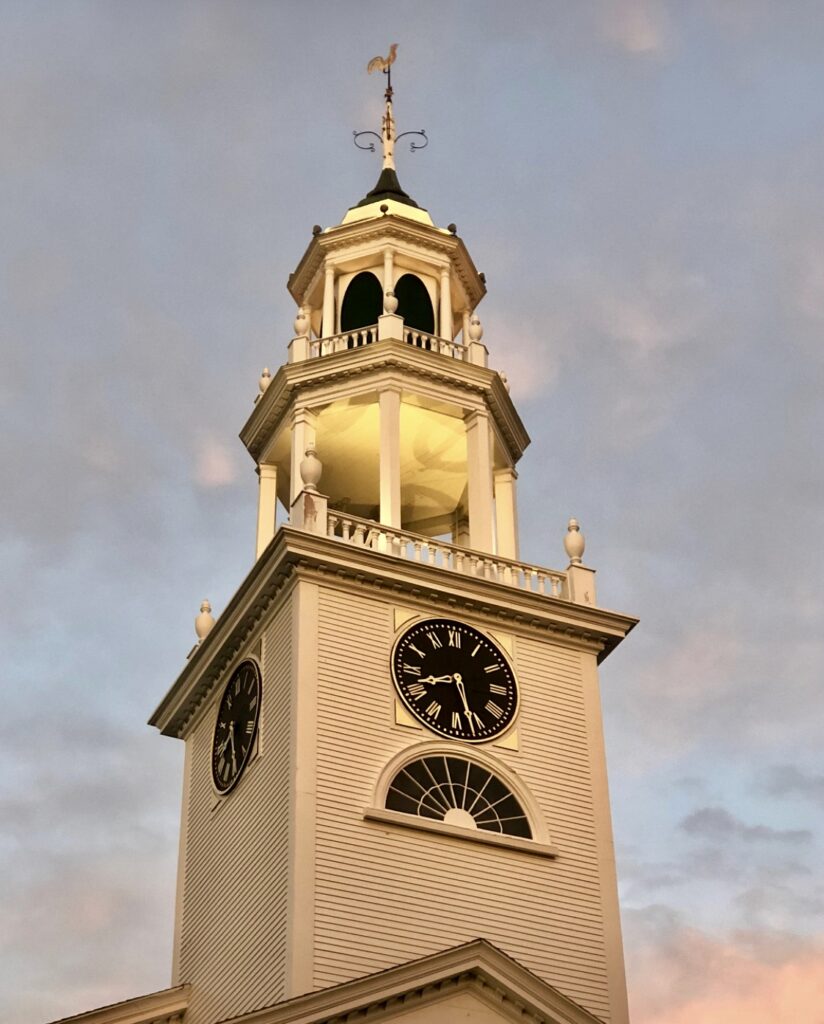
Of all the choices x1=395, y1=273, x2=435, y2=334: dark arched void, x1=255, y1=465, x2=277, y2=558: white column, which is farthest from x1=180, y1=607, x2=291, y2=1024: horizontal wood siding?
x1=395, y1=273, x2=435, y2=334: dark arched void

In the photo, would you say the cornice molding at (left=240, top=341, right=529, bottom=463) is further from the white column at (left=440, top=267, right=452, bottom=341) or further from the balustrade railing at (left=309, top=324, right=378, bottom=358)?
the white column at (left=440, top=267, right=452, bottom=341)

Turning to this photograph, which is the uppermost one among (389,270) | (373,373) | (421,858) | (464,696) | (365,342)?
(389,270)

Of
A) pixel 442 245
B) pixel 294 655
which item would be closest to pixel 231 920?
pixel 294 655

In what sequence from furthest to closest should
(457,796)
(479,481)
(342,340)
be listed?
(342,340) < (479,481) < (457,796)

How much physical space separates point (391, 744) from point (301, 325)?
10.9 meters

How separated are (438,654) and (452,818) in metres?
3.10

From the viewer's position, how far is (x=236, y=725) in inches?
1294

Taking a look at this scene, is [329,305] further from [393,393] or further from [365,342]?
[393,393]

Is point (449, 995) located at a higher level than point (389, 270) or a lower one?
lower

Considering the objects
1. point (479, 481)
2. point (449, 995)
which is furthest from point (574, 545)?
point (449, 995)

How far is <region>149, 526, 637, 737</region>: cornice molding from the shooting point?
31.8 meters

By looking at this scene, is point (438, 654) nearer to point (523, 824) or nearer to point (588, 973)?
point (523, 824)

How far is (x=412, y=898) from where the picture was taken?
95.6 ft

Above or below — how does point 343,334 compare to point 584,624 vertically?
above
